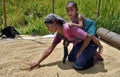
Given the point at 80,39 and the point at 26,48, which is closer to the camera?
the point at 80,39

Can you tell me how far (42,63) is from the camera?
4.21m

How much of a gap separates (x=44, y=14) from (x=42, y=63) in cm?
260

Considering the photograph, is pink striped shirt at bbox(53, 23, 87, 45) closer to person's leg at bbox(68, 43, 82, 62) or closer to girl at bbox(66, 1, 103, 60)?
girl at bbox(66, 1, 103, 60)

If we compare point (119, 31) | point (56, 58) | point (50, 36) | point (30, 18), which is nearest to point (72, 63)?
point (56, 58)

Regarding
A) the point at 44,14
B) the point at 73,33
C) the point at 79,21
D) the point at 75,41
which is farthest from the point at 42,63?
the point at 44,14

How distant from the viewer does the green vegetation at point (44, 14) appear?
5770 mm

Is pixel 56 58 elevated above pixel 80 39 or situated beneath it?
situated beneath

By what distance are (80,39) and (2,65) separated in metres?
1.15

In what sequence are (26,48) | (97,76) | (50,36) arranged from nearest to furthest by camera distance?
(97,76)
(26,48)
(50,36)

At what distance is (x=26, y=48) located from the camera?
479 cm

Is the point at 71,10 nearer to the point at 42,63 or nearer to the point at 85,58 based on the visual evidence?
the point at 85,58

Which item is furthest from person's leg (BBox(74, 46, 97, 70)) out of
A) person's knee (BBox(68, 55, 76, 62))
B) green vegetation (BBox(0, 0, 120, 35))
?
green vegetation (BBox(0, 0, 120, 35))

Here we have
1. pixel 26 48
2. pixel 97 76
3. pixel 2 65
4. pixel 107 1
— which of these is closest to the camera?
pixel 97 76

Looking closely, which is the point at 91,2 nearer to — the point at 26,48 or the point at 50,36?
the point at 50,36
